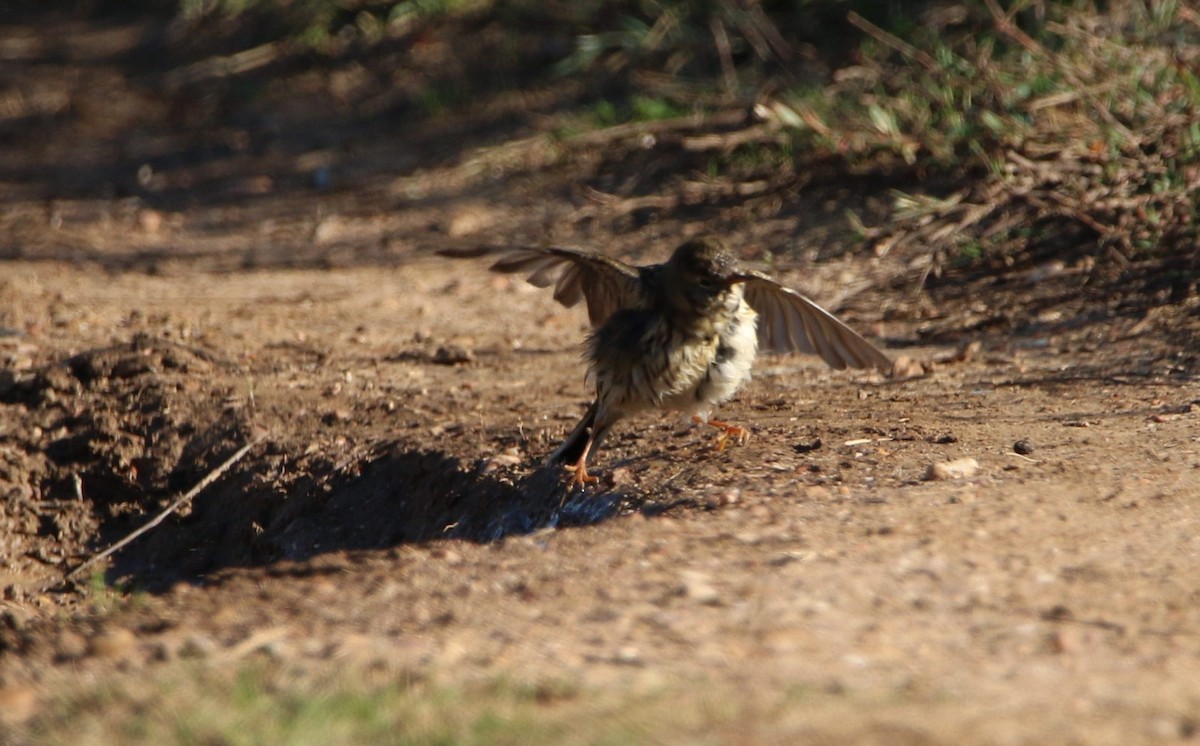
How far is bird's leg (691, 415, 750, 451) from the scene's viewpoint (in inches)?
211

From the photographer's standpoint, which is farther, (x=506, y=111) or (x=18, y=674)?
(x=506, y=111)

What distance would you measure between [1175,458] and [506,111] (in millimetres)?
6799

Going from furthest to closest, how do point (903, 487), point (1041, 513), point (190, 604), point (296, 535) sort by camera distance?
point (296, 535) < point (903, 487) < point (1041, 513) < point (190, 604)

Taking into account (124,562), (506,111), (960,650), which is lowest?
(124,562)

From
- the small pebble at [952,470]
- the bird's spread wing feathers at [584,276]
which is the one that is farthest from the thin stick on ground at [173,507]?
the small pebble at [952,470]

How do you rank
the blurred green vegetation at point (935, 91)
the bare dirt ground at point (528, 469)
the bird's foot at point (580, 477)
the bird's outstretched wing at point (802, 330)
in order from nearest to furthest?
the bare dirt ground at point (528, 469) < the bird's foot at point (580, 477) < the bird's outstretched wing at point (802, 330) < the blurred green vegetation at point (935, 91)

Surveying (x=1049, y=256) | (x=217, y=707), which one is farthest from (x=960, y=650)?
(x=1049, y=256)

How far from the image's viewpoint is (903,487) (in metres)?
4.70

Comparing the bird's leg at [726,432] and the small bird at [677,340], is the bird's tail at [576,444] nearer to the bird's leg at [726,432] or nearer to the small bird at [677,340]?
the small bird at [677,340]

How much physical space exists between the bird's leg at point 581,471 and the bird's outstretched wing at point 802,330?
0.85 m

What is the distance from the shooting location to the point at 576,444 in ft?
17.9

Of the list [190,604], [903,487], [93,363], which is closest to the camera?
[190,604]

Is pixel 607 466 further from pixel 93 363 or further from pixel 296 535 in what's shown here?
pixel 93 363

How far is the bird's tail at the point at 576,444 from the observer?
213 inches
